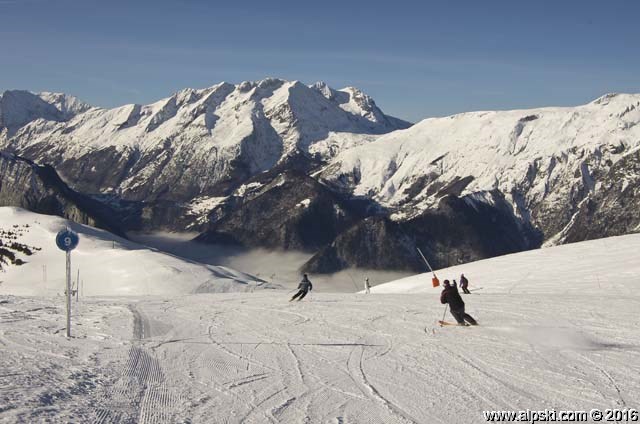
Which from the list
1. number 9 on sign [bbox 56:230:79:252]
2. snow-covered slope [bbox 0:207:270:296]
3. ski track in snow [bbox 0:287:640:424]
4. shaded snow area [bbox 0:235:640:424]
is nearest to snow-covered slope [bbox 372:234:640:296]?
shaded snow area [bbox 0:235:640:424]

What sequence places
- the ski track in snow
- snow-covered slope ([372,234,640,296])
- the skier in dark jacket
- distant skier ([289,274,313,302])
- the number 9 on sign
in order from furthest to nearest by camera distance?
snow-covered slope ([372,234,640,296]), distant skier ([289,274,313,302]), the skier in dark jacket, the number 9 on sign, the ski track in snow

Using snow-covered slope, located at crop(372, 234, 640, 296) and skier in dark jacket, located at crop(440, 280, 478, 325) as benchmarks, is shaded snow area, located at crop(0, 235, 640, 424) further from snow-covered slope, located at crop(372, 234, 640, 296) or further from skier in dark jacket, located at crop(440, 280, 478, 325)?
snow-covered slope, located at crop(372, 234, 640, 296)

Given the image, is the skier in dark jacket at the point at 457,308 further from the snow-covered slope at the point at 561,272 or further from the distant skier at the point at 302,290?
the snow-covered slope at the point at 561,272

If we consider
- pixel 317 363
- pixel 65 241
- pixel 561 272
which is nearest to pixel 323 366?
pixel 317 363

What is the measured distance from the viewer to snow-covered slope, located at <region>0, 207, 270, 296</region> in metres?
117

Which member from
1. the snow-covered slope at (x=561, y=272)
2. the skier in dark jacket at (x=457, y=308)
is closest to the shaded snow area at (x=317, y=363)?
the skier in dark jacket at (x=457, y=308)

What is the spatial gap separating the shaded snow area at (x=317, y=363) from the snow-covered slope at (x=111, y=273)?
70186 millimetres

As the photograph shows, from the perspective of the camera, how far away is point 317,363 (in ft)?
68.2

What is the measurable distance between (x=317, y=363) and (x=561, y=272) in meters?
40.8

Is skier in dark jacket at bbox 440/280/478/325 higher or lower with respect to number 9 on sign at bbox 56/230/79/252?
lower

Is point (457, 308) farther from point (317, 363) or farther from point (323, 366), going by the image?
point (323, 366)

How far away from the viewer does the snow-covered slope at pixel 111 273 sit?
117125 mm

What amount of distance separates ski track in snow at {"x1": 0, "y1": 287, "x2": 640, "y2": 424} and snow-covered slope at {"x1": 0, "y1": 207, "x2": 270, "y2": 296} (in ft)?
236

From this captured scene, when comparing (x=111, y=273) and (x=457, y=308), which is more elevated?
(x=457, y=308)
